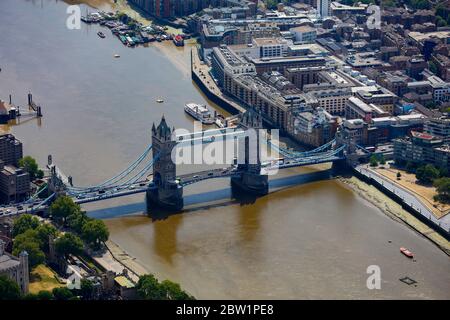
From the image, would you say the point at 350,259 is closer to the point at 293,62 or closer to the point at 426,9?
the point at 293,62

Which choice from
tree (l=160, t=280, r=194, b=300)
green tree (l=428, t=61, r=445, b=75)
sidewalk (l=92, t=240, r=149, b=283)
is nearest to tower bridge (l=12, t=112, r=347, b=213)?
sidewalk (l=92, t=240, r=149, b=283)

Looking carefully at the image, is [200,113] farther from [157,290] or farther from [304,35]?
[157,290]

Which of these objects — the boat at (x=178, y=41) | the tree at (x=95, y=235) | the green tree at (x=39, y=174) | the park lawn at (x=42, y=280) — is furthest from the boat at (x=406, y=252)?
the boat at (x=178, y=41)

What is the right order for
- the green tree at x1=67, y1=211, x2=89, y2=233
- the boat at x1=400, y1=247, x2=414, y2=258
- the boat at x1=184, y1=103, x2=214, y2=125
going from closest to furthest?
the boat at x1=400, y1=247, x2=414, y2=258
the green tree at x1=67, y1=211, x2=89, y2=233
the boat at x1=184, y1=103, x2=214, y2=125

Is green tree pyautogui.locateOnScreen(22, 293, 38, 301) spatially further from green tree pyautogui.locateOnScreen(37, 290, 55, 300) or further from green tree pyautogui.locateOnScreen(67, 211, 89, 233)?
green tree pyautogui.locateOnScreen(67, 211, 89, 233)

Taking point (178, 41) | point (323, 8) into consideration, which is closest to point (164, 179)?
point (178, 41)
